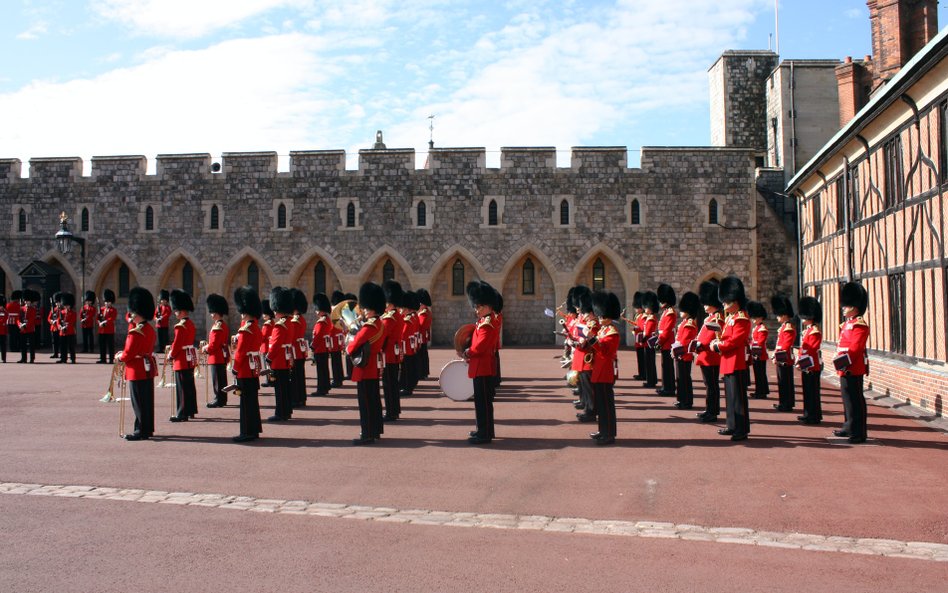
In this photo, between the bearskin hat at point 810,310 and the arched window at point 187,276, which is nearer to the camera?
the bearskin hat at point 810,310

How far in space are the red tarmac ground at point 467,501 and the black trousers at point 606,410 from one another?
231 mm

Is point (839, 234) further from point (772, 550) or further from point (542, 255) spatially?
point (772, 550)

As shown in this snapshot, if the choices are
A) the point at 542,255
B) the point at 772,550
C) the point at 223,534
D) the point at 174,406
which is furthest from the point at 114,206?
the point at 772,550

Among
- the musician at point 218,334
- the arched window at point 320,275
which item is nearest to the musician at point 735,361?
the musician at point 218,334

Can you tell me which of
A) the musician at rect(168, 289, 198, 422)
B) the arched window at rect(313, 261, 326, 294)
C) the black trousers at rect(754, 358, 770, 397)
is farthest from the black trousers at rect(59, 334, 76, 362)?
the black trousers at rect(754, 358, 770, 397)


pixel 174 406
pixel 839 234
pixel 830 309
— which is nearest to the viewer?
pixel 174 406

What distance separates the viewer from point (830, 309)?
663 inches

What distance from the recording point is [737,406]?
878 cm

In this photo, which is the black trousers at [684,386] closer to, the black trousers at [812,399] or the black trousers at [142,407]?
the black trousers at [812,399]

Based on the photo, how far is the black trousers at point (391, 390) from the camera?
34.7ft

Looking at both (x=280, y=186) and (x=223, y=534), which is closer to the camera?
(x=223, y=534)

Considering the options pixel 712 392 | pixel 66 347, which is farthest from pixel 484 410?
pixel 66 347

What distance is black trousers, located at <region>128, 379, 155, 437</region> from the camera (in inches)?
358

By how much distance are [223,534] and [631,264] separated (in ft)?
60.4
